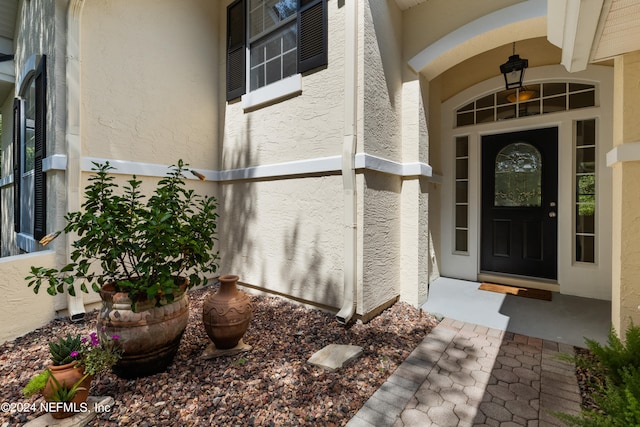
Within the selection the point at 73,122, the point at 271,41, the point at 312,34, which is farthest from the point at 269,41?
the point at 73,122

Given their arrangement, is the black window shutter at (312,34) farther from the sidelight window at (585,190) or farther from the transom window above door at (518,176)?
the sidelight window at (585,190)

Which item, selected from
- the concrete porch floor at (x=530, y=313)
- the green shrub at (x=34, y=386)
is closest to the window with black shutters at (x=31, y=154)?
the green shrub at (x=34, y=386)

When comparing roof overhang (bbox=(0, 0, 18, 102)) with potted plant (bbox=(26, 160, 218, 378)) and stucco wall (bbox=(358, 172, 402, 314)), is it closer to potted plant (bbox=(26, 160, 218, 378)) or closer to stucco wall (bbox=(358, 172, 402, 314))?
potted plant (bbox=(26, 160, 218, 378))

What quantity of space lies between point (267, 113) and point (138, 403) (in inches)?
139

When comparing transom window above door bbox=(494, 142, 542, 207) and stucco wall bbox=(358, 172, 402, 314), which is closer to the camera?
stucco wall bbox=(358, 172, 402, 314)

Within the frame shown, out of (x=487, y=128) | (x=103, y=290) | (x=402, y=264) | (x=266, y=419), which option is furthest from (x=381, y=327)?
(x=487, y=128)

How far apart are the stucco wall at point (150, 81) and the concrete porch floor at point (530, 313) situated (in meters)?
4.26

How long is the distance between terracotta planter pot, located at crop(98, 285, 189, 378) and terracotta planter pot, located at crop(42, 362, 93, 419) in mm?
298

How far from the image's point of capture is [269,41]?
→ 171 inches

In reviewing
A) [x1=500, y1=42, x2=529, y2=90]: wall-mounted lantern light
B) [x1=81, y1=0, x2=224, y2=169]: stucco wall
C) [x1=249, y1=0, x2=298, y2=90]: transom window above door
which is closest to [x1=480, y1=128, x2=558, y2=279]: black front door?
[x1=500, y1=42, x2=529, y2=90]: wall-mounted lantern light

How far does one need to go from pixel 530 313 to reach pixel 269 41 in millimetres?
5154

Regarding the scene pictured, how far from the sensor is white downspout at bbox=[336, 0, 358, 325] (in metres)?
3.20

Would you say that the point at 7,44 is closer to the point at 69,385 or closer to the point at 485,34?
the point at 69,385

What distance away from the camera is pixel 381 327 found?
327cm
